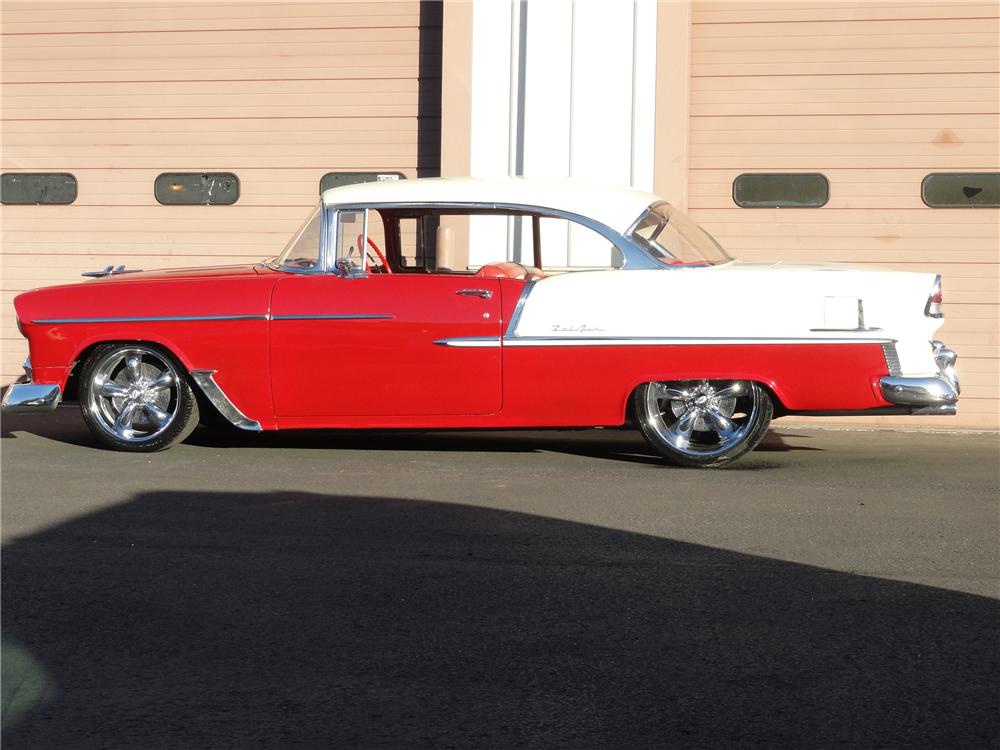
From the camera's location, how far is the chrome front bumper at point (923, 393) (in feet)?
21.4

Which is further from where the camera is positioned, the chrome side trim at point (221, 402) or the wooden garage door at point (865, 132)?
the wooden garage door at point (865, 132)

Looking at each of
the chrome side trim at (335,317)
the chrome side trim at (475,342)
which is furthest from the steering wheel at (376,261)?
the chrome side trim at (475,342)

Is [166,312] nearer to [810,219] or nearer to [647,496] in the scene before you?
[647,496]

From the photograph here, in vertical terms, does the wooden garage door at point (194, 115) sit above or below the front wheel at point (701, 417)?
above

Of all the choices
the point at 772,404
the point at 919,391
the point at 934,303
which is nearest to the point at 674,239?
the point at 772,404

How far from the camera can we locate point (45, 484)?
21.0ft

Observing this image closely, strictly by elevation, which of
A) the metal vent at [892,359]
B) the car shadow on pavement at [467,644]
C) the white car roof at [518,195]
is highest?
the white car roof at [518,195]

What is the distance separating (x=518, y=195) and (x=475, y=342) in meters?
0.88

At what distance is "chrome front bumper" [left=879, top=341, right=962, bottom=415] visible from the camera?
6.52 metres

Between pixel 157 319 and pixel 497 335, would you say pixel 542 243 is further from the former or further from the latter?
pixel 157 319

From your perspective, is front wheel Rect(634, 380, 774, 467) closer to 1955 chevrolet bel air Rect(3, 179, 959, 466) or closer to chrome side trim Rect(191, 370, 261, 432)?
1955 chevrolet bel air Rect(3, 179, 959, 466)

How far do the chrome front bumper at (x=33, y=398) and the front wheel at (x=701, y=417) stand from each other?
310 centimetres

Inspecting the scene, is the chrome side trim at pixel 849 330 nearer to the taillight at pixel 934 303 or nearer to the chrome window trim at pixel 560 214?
the taillight at pixel 934 303

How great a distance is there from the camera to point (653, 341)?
6777 mm
